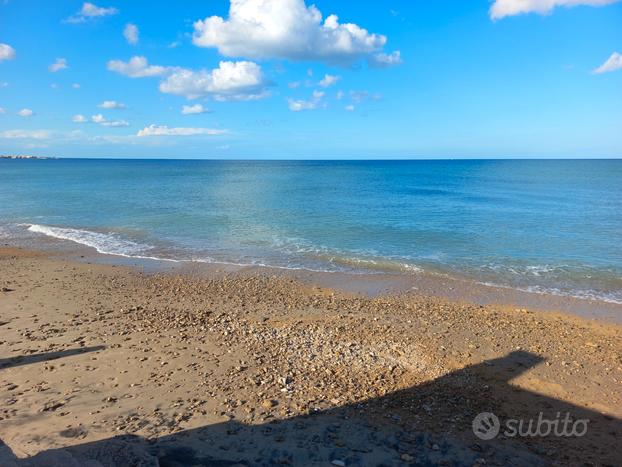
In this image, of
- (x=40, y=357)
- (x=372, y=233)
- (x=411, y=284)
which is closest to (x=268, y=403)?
(x=40, y=357)

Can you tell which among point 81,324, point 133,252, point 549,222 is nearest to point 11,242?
point 133,252

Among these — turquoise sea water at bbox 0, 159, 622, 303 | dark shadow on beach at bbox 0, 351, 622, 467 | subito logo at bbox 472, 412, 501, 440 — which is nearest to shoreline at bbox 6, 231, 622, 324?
turquoise sea water at bbox 0, 159, 622, 303

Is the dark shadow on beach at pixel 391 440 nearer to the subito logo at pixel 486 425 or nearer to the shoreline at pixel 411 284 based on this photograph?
the subito logo at pixel 486 425

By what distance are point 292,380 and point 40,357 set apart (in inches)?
226

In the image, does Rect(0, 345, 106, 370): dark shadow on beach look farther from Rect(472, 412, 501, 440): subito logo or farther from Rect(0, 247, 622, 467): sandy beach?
Rect(472, 412, 501, 440): subito logo

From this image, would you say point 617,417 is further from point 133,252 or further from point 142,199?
point 142,199

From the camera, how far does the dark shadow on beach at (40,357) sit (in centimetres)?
895

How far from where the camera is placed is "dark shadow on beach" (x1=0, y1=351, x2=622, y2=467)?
611 centimetres

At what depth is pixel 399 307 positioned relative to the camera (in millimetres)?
13664

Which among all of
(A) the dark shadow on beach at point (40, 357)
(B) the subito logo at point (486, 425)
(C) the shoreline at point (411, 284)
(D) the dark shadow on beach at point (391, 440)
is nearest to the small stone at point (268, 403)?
(D) the dark shadow on beach at point (391, 440)

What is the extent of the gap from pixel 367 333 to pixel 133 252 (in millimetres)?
15387

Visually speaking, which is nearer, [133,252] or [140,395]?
[140,395]

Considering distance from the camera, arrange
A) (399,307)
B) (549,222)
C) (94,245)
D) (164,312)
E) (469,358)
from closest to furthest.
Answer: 1. (469,358)
2. (164,312)
3. (399,307)
4. (94,245)
5. (549,222)

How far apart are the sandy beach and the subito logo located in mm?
133
